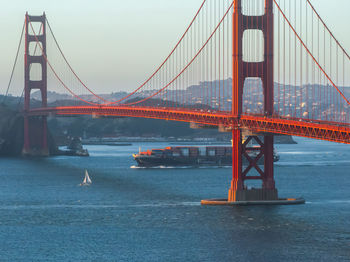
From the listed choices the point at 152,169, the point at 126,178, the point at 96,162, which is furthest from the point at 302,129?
the point at 96,162

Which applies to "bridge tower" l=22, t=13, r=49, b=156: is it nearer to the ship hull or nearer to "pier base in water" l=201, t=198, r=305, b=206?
the ship hull

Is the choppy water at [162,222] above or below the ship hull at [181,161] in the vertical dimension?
below

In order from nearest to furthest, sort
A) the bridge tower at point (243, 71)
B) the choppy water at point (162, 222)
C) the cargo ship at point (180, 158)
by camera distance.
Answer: the choppy water at point (162, 222) → the bridge tower at point (243, 71) → the cargo ship at point (180, 158)

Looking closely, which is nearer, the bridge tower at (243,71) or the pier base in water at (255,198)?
the bridge tower at (243,71)

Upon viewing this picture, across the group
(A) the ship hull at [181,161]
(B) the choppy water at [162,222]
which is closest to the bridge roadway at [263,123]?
(B) the choppy water at [162,222]

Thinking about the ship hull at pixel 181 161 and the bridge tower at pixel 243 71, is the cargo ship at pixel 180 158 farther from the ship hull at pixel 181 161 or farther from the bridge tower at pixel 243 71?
the bridge tower at pixel 243 71

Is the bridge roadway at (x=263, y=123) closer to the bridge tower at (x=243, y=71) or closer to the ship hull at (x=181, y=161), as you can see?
the bridge tower at (x=243, y=71)

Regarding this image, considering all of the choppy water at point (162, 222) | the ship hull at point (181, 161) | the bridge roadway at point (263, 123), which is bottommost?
the choppy water at point (162, 222)

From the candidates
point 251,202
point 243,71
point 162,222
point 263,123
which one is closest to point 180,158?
point 251,202

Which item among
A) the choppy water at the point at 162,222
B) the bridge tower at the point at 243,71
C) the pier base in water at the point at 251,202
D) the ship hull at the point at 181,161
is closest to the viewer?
the choppy water at the point at 162,222

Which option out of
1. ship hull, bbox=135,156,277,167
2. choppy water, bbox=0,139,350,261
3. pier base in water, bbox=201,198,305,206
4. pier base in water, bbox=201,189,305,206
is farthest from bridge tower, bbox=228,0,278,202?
ship hull, bbox=135,156,277,167
